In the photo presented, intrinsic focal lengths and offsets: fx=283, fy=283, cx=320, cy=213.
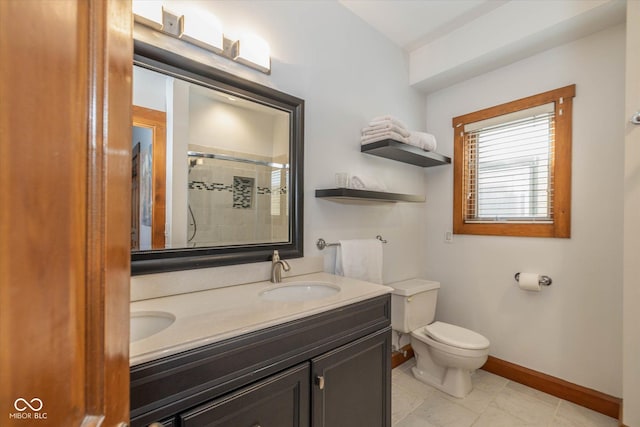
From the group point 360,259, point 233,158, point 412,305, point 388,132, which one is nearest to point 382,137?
point 388,132

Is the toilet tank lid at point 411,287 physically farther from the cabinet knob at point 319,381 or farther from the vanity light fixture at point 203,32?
the vanity light fixture at point 203,32

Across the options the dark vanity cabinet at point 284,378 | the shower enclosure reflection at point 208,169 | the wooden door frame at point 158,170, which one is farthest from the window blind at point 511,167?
the wooden door frame at point 158,170

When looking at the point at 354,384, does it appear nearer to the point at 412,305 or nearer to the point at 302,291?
the point at 302,291

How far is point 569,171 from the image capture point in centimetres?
192

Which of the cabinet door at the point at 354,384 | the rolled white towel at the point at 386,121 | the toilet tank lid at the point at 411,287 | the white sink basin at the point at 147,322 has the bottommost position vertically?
the cabinet door at the point at 354,384

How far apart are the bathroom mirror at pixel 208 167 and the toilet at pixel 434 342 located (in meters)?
0.99

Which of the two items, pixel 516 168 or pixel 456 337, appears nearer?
pixel 456 337

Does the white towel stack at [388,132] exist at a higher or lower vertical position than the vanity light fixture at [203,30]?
lower

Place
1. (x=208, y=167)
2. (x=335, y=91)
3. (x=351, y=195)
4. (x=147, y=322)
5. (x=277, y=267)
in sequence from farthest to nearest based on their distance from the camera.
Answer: (x=335, y=91) → (x=351, y=195) → (x=277, y=267) → (x=208, y=167) → (x=147, y=322)

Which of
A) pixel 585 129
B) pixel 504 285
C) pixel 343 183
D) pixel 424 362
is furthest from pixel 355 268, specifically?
pixel 585 129

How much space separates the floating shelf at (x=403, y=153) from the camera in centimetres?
194

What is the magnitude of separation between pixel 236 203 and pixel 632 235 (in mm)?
2053

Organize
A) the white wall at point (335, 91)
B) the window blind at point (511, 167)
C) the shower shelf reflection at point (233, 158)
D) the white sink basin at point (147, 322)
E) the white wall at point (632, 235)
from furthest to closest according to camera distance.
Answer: the window blind at point (511, 167) < the white wall at point (335, 91) < the white wall at point (632, 235) < the shower shelf reflection at point (233, 158) < the white sink basin at point (147, 322)

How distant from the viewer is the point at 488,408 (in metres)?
1.82
